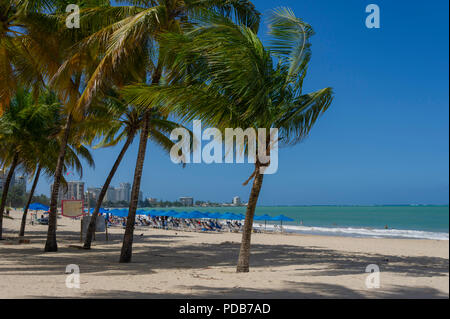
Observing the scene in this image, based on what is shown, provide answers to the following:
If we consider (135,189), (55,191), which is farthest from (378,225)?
(135,189)

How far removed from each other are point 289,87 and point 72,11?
21.0ft

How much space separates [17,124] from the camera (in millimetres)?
15625

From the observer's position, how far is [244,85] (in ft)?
24.2

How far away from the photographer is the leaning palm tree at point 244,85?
7418 mm

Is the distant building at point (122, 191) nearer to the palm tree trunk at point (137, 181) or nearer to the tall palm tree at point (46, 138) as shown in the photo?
the tall palm tree at point (46, 138)

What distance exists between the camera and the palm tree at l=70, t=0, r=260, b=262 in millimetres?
8898

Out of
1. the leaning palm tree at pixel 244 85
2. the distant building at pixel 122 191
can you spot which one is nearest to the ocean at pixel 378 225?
the leaning palm tree at pixel 244 85

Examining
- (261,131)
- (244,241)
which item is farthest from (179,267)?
(261,131)

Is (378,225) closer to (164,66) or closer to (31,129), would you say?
(31,129)

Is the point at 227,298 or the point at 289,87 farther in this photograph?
the point at 289,87

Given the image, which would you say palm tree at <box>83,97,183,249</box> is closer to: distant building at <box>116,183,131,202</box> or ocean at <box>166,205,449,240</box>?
ocean at <box>166,205,449,240</box>

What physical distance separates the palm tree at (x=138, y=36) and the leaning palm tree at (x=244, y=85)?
132 cm

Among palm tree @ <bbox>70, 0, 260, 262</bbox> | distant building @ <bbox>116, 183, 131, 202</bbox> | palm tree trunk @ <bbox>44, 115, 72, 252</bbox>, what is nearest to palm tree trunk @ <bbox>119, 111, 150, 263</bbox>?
palm tree @ <bbox>70, 0, 260, 262</bbox>
